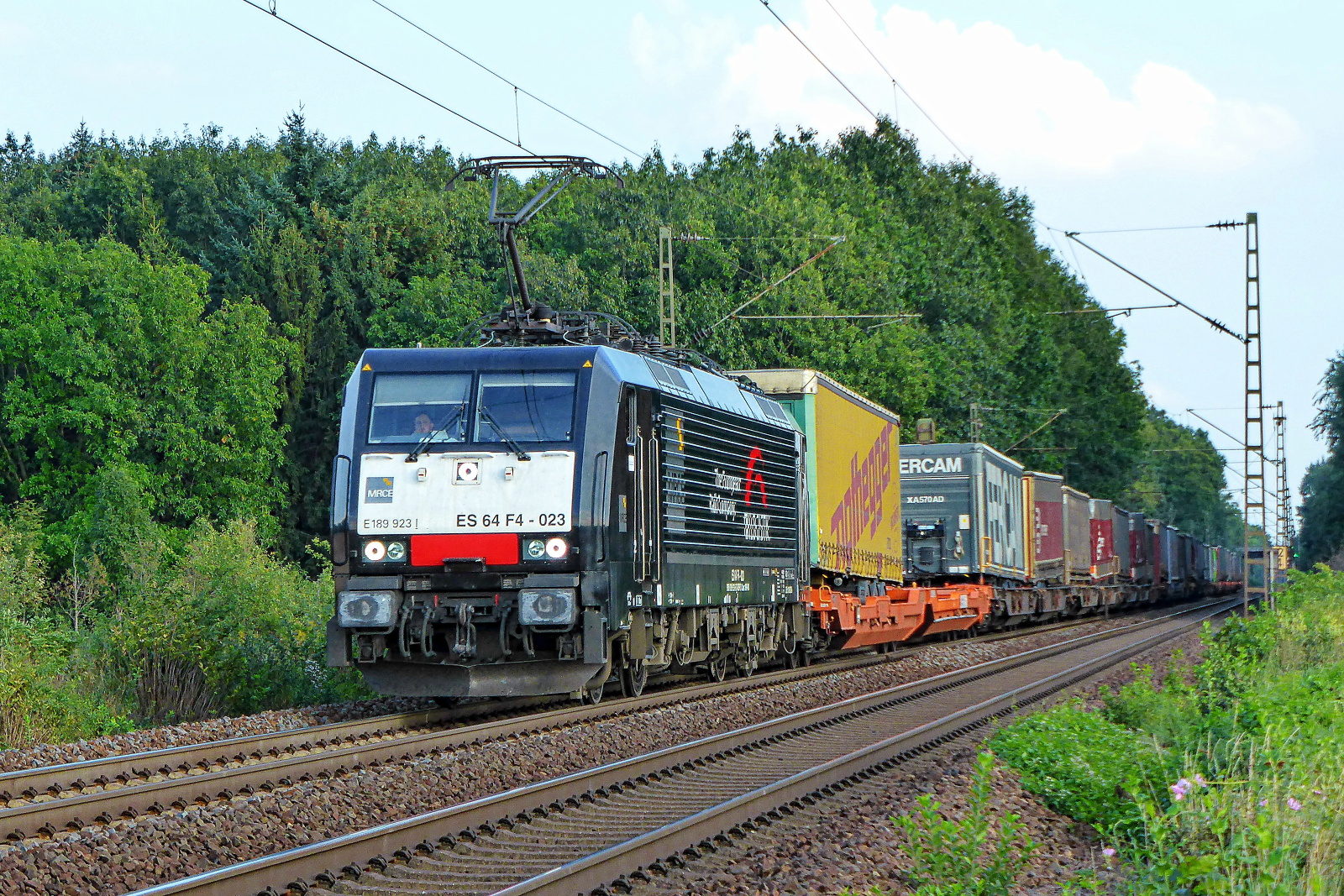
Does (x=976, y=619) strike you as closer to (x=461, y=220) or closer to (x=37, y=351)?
(x=37, y=351)

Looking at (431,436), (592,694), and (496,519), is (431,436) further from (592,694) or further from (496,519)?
(592,694)

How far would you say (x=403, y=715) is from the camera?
1267 cm

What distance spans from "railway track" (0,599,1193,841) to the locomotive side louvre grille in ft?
7.07

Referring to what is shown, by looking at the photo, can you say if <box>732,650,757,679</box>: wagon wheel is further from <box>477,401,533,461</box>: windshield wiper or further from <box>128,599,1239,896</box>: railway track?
<box>477,401,533,461</box>: windshield wiper

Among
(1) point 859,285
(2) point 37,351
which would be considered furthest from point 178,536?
(1) point 859,285

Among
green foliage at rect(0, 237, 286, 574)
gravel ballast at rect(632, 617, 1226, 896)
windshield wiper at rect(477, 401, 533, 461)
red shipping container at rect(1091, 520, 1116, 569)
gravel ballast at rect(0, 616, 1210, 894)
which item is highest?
green foliage at rect(0, 237, 286, 574)

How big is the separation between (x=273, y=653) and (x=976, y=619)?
16.9 metres

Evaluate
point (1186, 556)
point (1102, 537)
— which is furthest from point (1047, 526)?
point (1186, 556)

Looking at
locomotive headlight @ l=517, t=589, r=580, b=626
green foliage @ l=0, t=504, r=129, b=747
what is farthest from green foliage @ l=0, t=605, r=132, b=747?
locomotive headlight @ l=517, t=589, r=580, b=626

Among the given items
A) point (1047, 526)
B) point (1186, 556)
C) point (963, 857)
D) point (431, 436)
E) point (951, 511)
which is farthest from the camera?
point (1186, 556)

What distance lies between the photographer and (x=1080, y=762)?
33.4ft

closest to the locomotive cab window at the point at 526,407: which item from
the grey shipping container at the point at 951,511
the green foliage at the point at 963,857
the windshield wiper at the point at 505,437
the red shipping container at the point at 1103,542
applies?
the windshield wiper at the point at 505,437

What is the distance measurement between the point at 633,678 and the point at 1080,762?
5.99m

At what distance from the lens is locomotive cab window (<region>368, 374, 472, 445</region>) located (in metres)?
13.3
